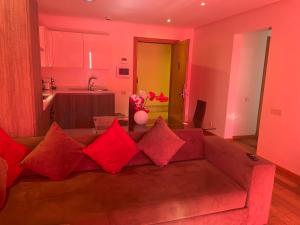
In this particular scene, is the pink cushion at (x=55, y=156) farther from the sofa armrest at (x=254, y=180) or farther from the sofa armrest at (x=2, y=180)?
the sofa armrest at (x=254, y=180)

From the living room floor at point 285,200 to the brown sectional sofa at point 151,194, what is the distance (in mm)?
363

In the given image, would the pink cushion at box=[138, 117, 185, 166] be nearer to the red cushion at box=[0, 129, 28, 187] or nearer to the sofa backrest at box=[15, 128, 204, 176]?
the sofa backrest at box=[15, 128, 204, 176]

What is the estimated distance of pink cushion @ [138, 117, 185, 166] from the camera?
2.22 meters

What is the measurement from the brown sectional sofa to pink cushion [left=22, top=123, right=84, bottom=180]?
0.28 ft

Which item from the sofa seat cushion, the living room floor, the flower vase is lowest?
the living room floor

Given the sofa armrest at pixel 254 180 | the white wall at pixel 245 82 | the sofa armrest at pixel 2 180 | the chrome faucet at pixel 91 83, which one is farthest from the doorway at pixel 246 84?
the sofa armrest at pixel 2 180

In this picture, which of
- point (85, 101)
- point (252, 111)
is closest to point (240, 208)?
point (252, 111)

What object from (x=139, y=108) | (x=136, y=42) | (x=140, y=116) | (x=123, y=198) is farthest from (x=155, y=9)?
(x=123, y=198)

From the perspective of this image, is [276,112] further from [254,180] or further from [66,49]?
[66,49]

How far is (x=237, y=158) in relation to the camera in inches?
80.7

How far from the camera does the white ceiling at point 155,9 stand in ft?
11.3

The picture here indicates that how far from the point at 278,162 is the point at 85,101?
3.70 m

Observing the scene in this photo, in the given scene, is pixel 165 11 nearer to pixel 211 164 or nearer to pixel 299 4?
pixel 299 4

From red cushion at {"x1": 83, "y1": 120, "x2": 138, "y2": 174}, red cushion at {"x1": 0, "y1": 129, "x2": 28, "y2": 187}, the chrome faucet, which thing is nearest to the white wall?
red cushion at {"x1": 83, "y1": 120, "x2": 138, "y2": 174}
